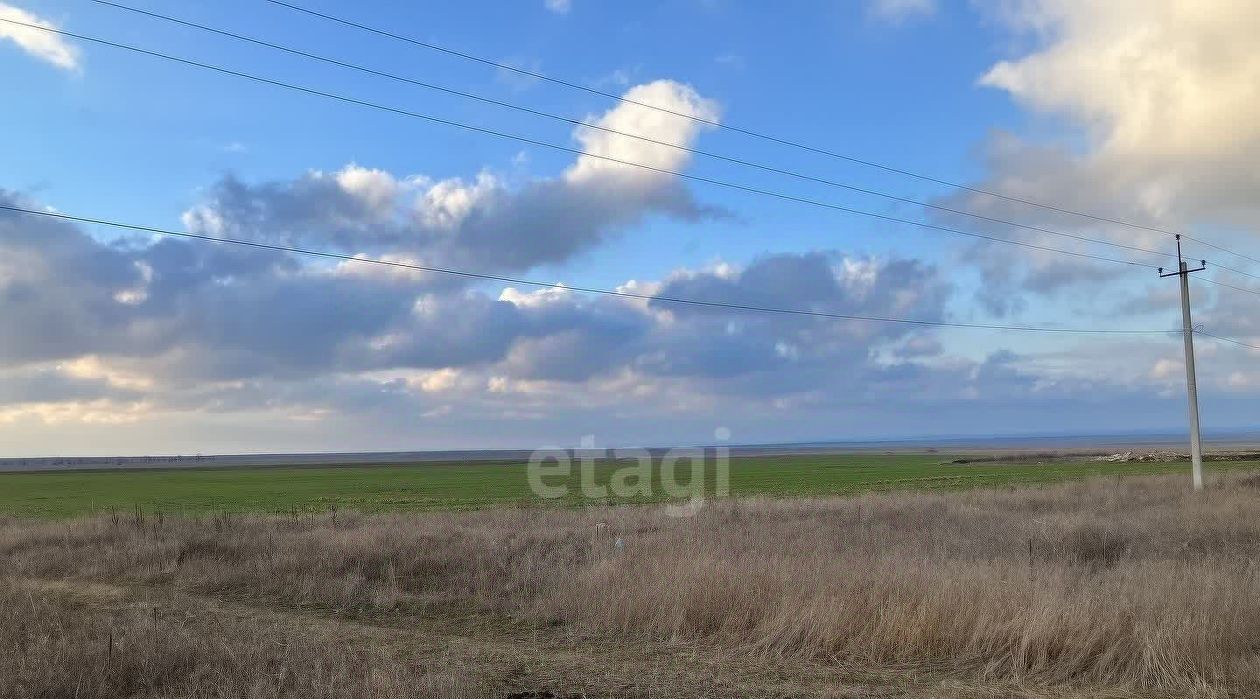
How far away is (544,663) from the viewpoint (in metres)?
9.51

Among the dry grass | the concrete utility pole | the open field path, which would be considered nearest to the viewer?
the open field path

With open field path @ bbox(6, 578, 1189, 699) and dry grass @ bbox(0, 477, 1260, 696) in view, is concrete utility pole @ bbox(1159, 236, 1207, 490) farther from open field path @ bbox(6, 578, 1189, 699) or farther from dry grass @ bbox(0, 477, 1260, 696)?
open field path @ bbox(6, 578, 1189, 699)

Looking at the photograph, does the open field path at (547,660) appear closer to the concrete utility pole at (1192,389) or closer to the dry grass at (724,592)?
the dry grass at (724,592)

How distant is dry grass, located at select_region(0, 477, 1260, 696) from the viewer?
27.7ft

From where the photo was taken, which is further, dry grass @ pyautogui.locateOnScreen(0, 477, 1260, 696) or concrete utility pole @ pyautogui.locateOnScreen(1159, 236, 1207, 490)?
concrete utility pole @ pyautogui.locateOnScreen(1159, 236, 1207, 490)

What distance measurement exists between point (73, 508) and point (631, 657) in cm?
5169

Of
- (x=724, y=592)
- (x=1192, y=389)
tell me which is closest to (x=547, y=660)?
(x=724, y=592)

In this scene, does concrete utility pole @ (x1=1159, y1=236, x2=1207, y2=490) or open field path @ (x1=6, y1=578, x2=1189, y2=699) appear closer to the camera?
open field path @ (x1=6, y1=578, x2=1189, y2=699)

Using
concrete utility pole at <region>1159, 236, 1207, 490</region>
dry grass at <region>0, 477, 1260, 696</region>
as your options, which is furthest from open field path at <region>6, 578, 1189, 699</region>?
concrete utility pole at <region>1159, 236, 1207, 490</region>

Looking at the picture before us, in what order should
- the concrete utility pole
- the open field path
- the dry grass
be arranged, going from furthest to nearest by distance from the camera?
the concrete utility pole, the dry grass, the open field path

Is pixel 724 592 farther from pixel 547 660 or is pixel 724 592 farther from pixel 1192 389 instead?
pixel 1192 389

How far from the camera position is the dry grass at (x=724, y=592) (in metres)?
8.44

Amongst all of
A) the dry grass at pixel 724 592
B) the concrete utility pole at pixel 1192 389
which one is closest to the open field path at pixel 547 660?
the dry grass at pixel 724 592

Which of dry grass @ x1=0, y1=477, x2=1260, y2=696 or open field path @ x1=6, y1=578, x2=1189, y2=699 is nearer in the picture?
open field path @ x1=6, y1=578, x2=1189, y2=699
